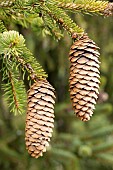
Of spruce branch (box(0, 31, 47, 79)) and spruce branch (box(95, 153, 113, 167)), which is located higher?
spruce branch (box(0, 31, 47, 79))

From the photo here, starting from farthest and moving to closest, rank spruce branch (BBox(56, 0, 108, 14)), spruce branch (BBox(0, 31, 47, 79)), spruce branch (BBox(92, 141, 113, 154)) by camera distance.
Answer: spruce branch (BBox(92, 141, 113, 154)) → spruce branch (BBox(56, 0, 108, 14)) → spruce branch (BBox(0, 31, 47, 79))

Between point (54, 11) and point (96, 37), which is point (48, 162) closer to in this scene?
point (96, 37)

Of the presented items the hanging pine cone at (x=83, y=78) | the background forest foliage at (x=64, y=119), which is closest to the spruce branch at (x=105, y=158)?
the background forest foliage at (x=64, y=119)

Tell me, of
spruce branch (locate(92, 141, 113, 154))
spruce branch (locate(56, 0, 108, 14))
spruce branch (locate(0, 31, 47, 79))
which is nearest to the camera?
spruce branch (locate(0, 31, 47, 79))

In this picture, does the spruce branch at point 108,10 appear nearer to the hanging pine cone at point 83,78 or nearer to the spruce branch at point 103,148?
the hanging pine cone at point 83,78

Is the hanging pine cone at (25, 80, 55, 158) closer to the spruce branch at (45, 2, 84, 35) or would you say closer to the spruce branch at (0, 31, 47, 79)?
the spruce branch at (0, 31, 47, 79)

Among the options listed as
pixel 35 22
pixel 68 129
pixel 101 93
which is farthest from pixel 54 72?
pixel 35 22

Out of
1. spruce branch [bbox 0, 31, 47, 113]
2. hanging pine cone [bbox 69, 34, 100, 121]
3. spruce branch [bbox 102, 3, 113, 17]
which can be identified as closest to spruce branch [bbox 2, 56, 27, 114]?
spruce branch [bbox 0, 31, 47, 113]

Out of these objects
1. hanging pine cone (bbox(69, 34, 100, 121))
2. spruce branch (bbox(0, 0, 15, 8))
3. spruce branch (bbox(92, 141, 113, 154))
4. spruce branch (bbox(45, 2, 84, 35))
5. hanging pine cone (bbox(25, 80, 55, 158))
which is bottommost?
spruce branch (bbox(92, 141, 113, 154))
